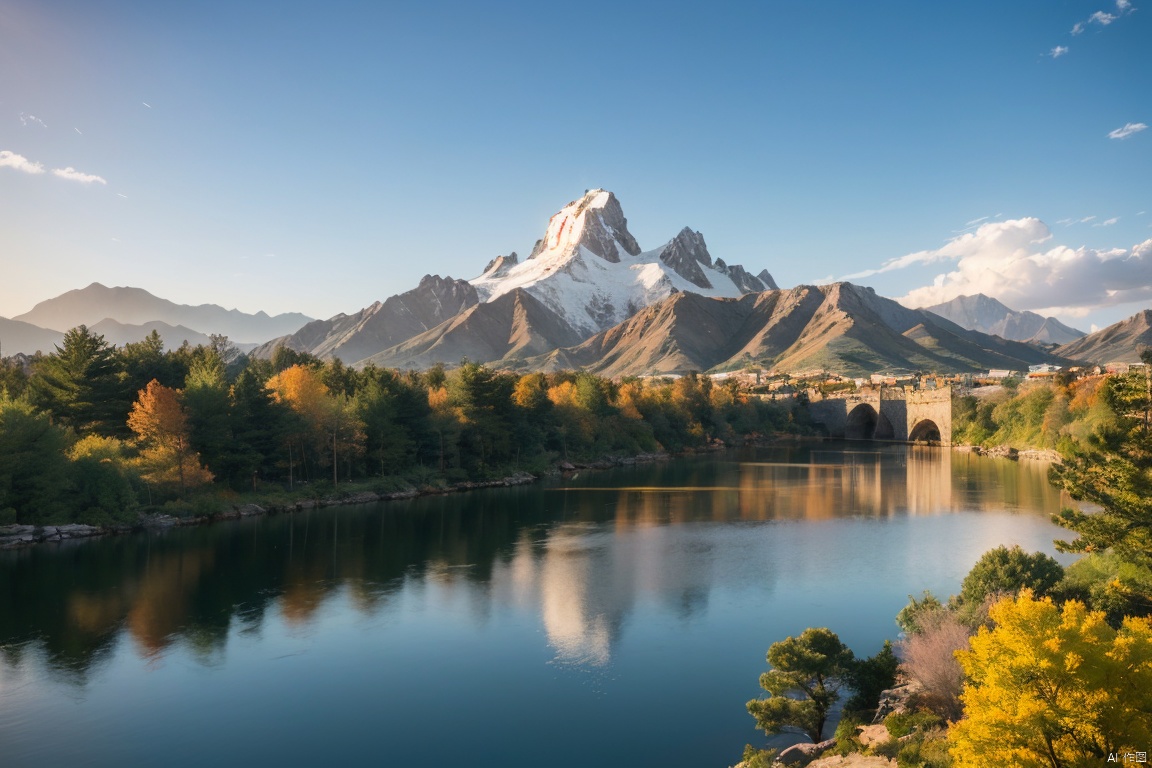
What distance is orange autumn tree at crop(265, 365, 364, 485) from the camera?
4072 centimetres

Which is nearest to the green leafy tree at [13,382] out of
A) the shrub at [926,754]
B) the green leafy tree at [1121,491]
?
the shrub at [926,754]

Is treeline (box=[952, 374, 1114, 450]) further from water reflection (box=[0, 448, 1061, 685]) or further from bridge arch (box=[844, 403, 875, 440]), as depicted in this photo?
bridge arch (box=[844, 403, 875, 440])

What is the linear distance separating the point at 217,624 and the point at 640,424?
172 ft

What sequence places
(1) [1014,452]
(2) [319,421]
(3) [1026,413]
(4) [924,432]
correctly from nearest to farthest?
1. (2) [319,421]
2. (1) [1014,452]
3. (3) [1026,413]
4. (4) [924,432]

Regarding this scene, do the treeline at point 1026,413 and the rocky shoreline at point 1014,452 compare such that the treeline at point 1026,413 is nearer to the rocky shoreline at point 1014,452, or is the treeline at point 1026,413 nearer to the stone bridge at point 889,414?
the rocky shoreline at point 1014,452

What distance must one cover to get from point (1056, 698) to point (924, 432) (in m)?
86.1

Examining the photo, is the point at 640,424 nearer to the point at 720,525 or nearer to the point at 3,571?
the point at 720,525

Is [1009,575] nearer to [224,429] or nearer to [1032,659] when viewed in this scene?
[1032,659]

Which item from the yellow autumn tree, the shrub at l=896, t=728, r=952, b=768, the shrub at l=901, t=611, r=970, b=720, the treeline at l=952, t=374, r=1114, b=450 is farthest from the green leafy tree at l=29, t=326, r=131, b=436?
the treeline at l=952, t=374, r=1114, b=450

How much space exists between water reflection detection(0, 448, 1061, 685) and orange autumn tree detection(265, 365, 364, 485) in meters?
4.79

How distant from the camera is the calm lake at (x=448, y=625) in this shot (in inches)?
535

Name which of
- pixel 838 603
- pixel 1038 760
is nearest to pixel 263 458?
pixel 838 603

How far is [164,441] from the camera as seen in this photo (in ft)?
113

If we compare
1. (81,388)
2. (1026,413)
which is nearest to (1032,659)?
(81,388)
